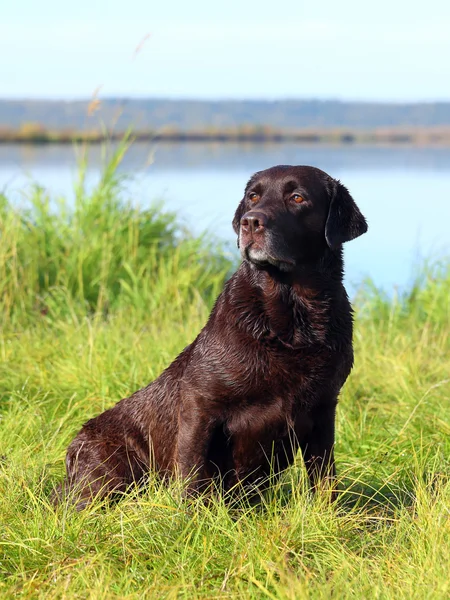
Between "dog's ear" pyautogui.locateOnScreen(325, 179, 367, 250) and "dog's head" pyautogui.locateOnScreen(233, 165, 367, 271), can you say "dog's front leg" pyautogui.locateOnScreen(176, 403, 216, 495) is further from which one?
"dog's ear" pyautogui.locateOnScreen(325, 179, 367, 250)

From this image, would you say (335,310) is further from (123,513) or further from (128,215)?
(128,215)

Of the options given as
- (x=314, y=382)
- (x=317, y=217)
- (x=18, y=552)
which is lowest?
(x=18, y=552)

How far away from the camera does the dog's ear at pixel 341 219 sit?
3.87 meters

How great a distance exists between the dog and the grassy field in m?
0.17

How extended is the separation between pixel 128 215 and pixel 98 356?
9.60ft

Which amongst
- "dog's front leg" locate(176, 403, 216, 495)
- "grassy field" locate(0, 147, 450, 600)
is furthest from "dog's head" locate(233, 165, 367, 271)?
"grassy field" locate(0, 147, 450, 600)

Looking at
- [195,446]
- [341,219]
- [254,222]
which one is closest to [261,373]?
[195,446]

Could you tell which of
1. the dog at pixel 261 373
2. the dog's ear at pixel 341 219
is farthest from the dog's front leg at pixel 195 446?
the dog's ear at pixel 341 219

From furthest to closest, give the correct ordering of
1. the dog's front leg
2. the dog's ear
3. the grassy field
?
1. the dog's ear
2. the dog's front leg
3. the grassy field

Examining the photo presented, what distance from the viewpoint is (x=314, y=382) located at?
368 cm

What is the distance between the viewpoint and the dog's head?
3.72m

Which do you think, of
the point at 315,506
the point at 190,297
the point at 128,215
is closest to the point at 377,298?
the point at 190,297

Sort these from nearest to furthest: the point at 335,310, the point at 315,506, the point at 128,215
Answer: the point at 315,506
the point at 335,310
the point at 128,215

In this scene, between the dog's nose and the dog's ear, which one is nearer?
the dog's nose
